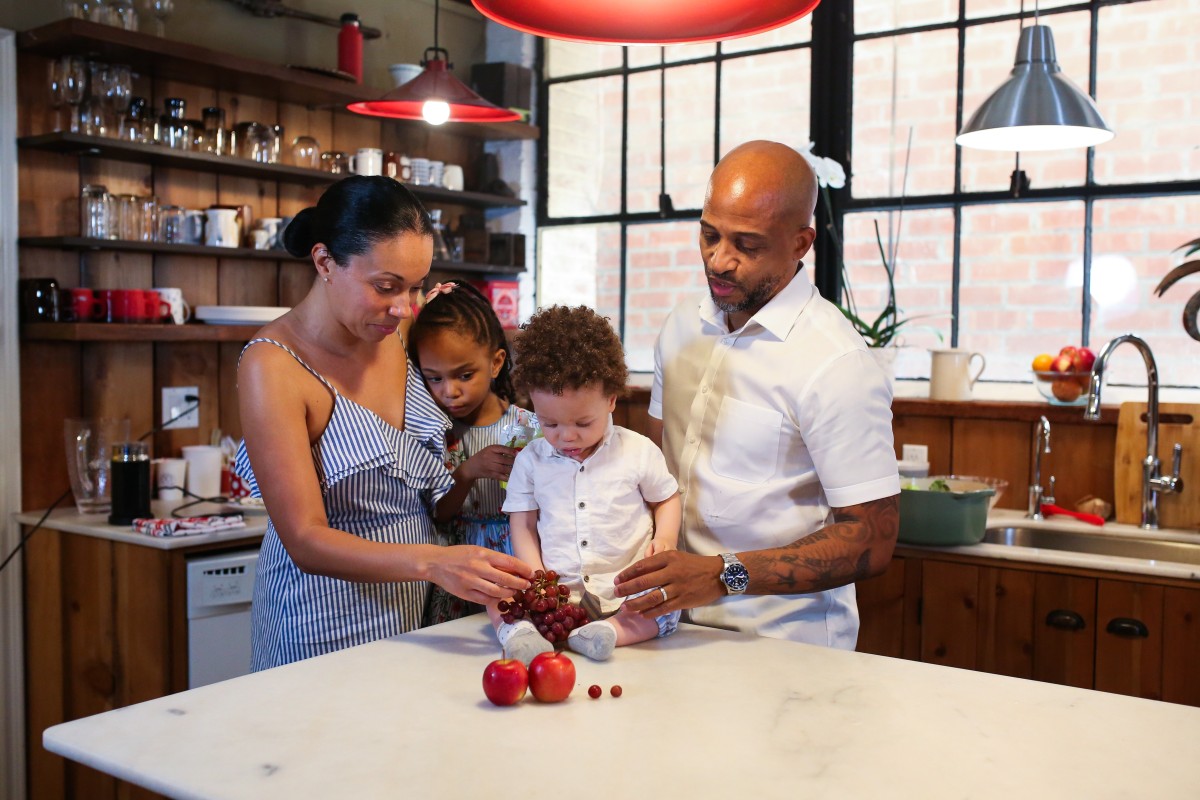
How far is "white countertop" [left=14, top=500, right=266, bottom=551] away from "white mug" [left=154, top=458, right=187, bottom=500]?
60mm

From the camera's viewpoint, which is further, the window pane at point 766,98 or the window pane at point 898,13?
the window pane at point 766,98

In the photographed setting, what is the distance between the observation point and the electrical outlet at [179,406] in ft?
12.7

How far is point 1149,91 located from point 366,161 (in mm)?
2744

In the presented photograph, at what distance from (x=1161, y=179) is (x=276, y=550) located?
9.99ft

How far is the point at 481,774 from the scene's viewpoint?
1.23 meters

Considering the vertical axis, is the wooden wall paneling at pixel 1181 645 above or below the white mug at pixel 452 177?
below

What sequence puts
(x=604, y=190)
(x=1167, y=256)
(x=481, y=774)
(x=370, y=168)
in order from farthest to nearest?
(x=604, y=190), (x=370, y=168), (x=1167, y=256), (x=481, y=774)

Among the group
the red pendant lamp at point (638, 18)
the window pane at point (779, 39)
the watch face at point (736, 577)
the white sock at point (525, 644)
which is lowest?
the white sock at point (525, 644)

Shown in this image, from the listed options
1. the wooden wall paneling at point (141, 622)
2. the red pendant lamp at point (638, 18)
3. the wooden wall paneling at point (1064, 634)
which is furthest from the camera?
the wooden wall paneling at point (141, 622)

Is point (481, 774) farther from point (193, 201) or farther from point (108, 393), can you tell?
point (193, 201)

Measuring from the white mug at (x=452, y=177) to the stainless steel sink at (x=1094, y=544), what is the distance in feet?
8.46

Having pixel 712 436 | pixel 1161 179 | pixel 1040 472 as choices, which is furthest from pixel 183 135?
pixel 1161 179

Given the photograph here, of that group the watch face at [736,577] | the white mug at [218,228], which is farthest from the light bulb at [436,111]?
the watch face at [736,577]

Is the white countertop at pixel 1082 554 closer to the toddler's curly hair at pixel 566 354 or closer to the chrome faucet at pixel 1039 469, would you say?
the chrome faucet at pixel 1039 469
